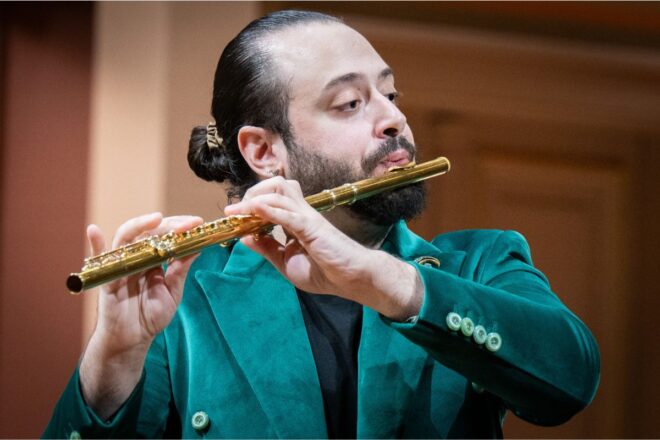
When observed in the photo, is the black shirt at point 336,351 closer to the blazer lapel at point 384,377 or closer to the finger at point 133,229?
the blazer lapel at point 384,377

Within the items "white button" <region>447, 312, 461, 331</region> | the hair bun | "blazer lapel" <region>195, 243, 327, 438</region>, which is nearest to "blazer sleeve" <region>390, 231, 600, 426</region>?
"white button" <region>447, 312, 461, 331</region>

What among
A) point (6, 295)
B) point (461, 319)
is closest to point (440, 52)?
point (6, 295)

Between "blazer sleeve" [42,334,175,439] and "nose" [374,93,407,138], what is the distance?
41cm

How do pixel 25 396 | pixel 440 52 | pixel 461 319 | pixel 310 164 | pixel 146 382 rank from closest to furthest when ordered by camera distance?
pixel 461 319 → pixel 146 382 → pixel 310 164 → pixel 25 396 → pixel 440 52

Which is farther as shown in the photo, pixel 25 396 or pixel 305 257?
pixel 25 396

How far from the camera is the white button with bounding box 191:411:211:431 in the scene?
137 centimetres

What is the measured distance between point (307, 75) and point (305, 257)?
0.39m

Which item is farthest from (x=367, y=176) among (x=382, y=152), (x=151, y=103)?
(x=151, y=103)

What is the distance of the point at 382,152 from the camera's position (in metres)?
1.50

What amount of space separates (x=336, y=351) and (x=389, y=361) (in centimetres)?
10

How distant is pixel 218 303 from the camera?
1.48 meters

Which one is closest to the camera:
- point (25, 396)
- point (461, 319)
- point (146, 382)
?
point (461, 319)

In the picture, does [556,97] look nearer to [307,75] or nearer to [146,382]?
[307,75]

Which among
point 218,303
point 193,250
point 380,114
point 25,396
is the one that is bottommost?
point 25,396
